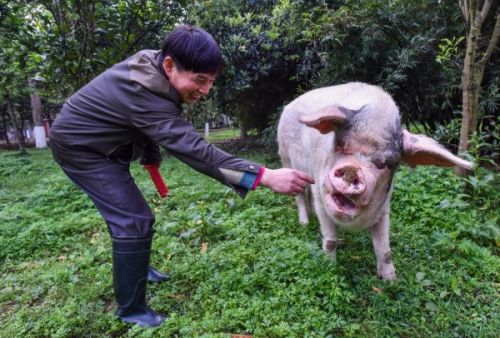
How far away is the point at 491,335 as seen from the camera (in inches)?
99.3

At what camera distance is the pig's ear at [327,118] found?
2.53 m

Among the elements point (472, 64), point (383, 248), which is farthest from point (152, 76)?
point (472, 64)

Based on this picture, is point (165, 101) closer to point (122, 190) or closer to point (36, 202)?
point (122, 190)

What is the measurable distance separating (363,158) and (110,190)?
5.26ft

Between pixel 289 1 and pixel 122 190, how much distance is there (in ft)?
20.0

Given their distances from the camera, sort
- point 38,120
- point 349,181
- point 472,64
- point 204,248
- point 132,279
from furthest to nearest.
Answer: point 38,120 < point 472,64 < point 204,248 < point 132,279 < point 349,181

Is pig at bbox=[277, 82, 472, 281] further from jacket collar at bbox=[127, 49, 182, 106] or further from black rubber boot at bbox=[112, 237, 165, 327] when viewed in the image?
black rubber boot at bbox=[112, 237, 165, 327]

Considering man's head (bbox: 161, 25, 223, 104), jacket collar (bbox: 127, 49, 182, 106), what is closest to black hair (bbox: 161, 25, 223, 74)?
man's head (bbox: 161, 25, 223, 104)

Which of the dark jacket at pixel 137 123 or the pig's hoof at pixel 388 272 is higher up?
the dark jacket at pixel 137 123

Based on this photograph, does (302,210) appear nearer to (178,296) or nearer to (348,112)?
(178,296)

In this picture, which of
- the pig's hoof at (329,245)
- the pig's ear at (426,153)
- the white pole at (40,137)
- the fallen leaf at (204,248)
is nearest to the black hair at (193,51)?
the pig's ear at (426,153)

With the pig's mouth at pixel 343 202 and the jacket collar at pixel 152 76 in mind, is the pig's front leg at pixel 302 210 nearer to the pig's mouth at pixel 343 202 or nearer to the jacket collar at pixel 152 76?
the pig's mouth at pixel 343 202

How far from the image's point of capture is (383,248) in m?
3.13

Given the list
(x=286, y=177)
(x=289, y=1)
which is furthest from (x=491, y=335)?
(x=289, y=1)
